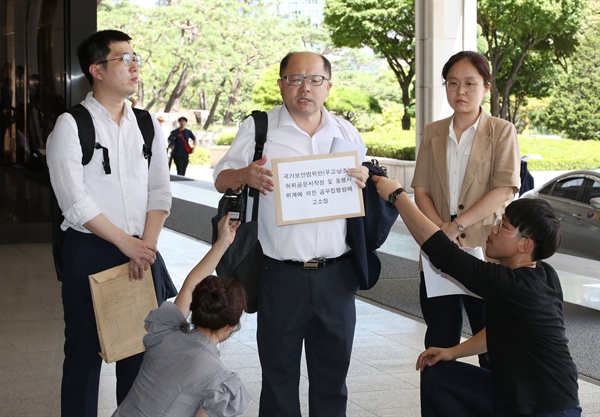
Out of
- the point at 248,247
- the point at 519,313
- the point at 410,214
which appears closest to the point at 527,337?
the point at 519,313

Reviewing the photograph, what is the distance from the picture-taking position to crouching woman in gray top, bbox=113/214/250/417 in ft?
8.87

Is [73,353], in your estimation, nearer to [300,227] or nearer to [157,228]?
[157,228]

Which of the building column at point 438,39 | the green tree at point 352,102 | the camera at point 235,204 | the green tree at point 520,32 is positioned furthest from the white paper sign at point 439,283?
the green tree at point 352,102

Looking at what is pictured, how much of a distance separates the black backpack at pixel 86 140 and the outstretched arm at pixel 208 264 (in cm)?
63

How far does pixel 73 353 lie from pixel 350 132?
1463 mm

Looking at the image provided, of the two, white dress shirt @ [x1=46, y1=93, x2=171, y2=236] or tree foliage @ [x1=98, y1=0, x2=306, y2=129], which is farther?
tree foliage @ [x1=98, y1=0, x2=306, y2=129]

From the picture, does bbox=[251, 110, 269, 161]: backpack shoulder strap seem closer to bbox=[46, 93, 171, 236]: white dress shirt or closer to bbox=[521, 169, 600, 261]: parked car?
bbox=[46, 93, 171, 236]: white dress shirt

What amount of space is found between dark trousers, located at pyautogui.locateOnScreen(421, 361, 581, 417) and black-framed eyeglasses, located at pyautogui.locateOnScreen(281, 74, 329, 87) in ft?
3.75

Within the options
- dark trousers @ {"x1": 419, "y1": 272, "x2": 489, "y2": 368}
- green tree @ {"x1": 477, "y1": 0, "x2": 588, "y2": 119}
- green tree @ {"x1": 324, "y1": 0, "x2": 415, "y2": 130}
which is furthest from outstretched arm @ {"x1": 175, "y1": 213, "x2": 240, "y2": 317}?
green tree @ {"x1": 324, "y1": 0, "x2": 415, "y2": 130}

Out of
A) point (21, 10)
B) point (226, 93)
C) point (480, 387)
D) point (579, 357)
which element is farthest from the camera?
point (226, 93)

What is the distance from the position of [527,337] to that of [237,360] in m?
2.94

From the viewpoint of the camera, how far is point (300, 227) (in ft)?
11.6

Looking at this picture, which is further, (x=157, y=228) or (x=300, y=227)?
(x=157, y=228)

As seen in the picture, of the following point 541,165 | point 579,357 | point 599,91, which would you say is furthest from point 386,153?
point 579,357
